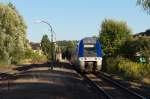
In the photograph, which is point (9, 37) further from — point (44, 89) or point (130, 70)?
point (44, 89)

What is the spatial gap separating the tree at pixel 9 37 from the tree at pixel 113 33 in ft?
49.1

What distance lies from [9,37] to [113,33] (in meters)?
24.1

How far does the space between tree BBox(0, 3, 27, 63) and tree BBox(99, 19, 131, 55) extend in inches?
590

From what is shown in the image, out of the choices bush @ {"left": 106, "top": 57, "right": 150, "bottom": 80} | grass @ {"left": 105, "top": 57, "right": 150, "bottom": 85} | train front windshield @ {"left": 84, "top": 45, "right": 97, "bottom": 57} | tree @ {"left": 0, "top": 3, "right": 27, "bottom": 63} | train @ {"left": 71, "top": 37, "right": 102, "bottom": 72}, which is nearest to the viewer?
grass @ {"left": 105, "top": 57, "right": 150, "bottom": 85}

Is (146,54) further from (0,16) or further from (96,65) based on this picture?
(0,16)

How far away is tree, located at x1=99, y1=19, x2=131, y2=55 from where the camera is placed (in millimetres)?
87750

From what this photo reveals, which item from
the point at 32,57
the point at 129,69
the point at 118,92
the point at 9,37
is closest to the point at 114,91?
the point at 118,92

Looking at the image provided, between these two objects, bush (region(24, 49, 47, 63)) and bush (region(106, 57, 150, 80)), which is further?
bush (region(24, 49, 47, 63))

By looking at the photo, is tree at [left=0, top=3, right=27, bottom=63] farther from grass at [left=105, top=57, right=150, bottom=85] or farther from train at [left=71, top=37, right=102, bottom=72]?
train at [left=71, top=37, right=102, bottom=72]

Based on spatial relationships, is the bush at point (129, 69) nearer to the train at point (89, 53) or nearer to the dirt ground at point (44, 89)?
the train at point (89, 53)

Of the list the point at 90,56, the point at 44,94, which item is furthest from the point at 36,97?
the point at 90,56

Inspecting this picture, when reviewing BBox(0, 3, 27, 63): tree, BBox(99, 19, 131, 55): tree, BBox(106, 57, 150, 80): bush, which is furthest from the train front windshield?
BBox(99, 19, 131, 55): tree

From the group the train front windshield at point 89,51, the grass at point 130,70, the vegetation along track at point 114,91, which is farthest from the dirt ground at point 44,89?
the train front windshield at point 89,51

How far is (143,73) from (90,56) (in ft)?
29.1
